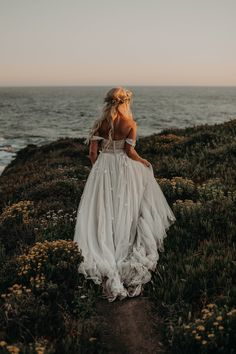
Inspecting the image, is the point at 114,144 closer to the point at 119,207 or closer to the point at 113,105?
the point at 113,105

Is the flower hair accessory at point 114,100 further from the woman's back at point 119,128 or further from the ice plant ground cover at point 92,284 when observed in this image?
the ice plant ground cover at point 92,284

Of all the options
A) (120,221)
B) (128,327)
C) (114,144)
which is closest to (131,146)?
(114,144)

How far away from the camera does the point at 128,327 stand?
5.92m

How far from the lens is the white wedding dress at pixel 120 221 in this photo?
7.19 meters

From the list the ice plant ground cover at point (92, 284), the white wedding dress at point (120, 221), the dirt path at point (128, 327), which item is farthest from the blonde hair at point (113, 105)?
the dirt path at point (128, 327)

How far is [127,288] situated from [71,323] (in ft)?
4.49

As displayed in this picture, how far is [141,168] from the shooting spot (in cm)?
865

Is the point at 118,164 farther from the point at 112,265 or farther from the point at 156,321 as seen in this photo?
the point at 156,321

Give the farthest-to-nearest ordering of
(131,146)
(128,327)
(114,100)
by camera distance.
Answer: (131,146)
(114,100)
(128,327)

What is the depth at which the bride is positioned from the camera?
7411 mm

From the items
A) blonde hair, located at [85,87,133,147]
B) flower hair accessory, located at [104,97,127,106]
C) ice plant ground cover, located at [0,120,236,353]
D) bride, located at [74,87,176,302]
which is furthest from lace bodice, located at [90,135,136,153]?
ice plant ground cover, located at [0,120,236,353]

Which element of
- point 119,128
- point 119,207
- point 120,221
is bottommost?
point 120,221

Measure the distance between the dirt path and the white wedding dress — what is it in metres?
0.48

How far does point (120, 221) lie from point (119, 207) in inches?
10.5
